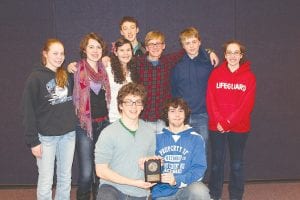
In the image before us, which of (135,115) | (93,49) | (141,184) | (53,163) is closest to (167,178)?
(141,184)

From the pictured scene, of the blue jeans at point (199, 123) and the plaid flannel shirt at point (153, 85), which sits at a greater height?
the plaid flannel shirt at point (153, 85)

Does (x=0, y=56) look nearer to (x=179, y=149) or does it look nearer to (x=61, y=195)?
(x=61, y=195)

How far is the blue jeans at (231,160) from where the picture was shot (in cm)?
346

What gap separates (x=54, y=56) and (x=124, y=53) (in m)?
0.57

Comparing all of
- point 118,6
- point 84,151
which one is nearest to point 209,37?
point 118,6

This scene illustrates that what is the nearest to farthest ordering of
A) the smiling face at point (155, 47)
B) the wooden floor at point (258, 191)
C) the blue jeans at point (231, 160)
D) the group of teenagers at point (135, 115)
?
1. the group of teenagers at point (135, 115)
2. the smiling face at point (155, 47)
3. the blue jeans at point (231, 160)
4. the wooden floor at point (258, 191)

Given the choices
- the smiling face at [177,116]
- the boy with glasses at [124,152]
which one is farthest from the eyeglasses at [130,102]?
the smiling face at [177,116]

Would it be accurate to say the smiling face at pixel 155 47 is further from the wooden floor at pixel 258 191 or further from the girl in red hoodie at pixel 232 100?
the wooden floor at pixel 258 191

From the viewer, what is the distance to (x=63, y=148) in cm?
312

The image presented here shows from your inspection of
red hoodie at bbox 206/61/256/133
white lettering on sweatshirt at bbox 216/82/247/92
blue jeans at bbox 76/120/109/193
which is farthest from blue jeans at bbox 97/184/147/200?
white lettering on sweatshirt at bbox 216/82/247/92

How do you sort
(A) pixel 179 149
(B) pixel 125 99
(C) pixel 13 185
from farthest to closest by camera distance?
(C) pixel 13 185, (A) pixel 179 149, (B) pixel 125 99

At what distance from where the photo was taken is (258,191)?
411cm

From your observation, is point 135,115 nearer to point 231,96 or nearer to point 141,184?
point 141,184

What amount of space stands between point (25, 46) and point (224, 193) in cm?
271
